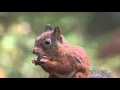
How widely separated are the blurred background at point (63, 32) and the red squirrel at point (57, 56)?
21 cm

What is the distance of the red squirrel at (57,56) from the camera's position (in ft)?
4.78

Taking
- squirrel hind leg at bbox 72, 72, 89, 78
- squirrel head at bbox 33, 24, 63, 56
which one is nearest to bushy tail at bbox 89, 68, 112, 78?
squirrel hind leg at bbox 72, 72, 89, 78

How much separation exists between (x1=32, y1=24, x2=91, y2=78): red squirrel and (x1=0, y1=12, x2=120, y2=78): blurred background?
0.21 m

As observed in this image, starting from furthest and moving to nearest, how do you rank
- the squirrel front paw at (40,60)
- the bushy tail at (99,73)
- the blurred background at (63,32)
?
the blurred background at (63,32), the bushy tail at (99,73), the squirrel front paw at (40,60)

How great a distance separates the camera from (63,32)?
1.74 meters

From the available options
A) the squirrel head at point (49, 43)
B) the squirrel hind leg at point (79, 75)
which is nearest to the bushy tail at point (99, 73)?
the squirrel hind leg at point (79, 75)

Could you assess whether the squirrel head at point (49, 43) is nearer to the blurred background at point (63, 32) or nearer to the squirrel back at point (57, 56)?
the squirrel back at point (57, 56)

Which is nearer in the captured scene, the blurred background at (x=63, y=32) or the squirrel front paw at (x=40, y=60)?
the squirrel front paw at (x=40, y=60)

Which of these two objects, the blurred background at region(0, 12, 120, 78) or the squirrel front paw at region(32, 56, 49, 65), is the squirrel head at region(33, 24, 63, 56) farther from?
the blurred background at region(0, 12, 120, 78)

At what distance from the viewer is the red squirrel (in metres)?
1.46

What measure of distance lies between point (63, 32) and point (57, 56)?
296 millimetres

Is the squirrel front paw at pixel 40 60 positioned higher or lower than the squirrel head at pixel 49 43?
lower
